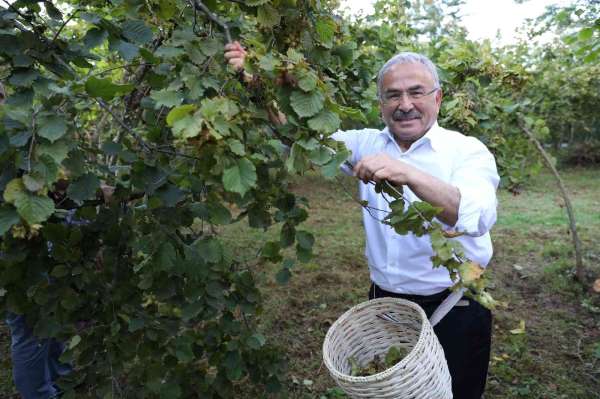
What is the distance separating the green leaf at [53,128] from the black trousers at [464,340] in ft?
4.96

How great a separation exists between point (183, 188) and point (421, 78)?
1028mm

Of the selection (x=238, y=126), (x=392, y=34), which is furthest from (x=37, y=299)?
(x=392, y=34)

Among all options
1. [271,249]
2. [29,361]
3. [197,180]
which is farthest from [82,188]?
[29,361]

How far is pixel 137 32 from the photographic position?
4.34 ft

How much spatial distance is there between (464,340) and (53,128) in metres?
1.74

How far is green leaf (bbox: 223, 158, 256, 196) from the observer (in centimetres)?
100

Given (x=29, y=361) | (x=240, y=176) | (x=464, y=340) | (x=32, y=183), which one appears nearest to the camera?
(x=32, y=183)

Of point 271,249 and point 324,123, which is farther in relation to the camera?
point 271,249

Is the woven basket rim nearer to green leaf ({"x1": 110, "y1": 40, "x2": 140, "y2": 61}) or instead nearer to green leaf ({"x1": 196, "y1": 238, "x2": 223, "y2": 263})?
green leaf ({"x1": 196, "y1": 238, "x2": 223, "y2": 263})

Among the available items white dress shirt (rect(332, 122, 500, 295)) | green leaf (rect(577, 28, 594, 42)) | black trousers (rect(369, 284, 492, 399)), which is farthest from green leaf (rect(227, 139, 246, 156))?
green leaf (rect(577, 28, 594, 42))

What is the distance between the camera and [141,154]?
1.77 meters

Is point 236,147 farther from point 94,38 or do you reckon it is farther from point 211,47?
point 94,38

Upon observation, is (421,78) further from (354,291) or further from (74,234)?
(354,291)

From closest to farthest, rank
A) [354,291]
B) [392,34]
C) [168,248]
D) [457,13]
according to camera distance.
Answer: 1. [168,248]
2. [392,34]
3. [354,291]
4. [457,13]
